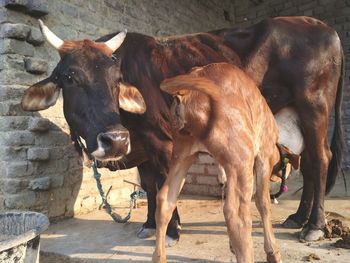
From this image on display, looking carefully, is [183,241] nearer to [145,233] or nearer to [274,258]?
[145,233]

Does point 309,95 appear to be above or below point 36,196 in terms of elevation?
above

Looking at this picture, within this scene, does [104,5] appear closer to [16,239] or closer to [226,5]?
[16,239]

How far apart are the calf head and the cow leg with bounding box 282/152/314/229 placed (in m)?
1.92

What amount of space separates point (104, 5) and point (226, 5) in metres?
5.02

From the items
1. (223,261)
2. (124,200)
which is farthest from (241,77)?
A: (124,200)

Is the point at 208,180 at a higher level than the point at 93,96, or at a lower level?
lower

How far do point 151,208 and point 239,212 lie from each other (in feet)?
6.19

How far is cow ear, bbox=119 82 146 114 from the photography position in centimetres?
338

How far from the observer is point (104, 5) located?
5590 mm

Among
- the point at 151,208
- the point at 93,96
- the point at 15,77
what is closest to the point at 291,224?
the point at 151,208

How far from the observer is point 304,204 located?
4070 mm

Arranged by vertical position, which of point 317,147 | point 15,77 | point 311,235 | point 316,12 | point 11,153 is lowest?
point 311,235

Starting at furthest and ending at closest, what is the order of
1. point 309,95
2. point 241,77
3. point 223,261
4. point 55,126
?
1. point 55,126
2. point 309,95
3. point 223,261
4. point 241,77

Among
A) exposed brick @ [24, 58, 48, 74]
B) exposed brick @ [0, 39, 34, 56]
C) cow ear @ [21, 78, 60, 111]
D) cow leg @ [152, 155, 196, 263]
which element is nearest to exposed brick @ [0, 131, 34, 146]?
exposed brick @ [24, 58, 48, 74]
